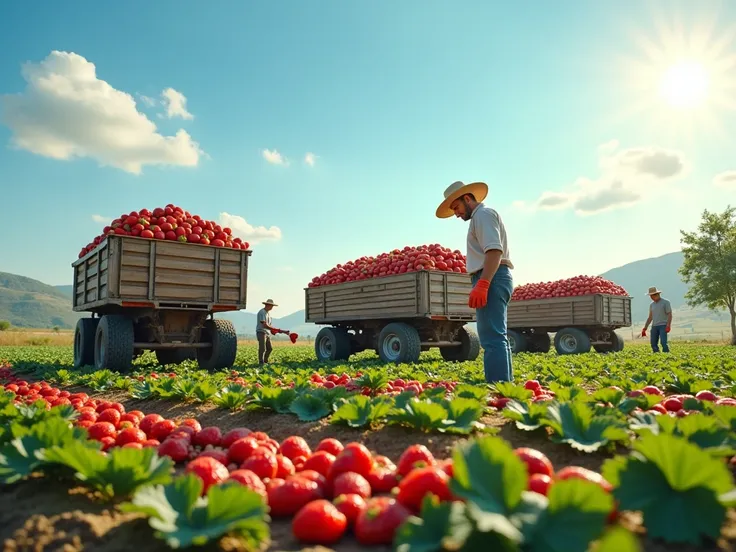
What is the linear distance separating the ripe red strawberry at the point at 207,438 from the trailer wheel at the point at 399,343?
708 cm

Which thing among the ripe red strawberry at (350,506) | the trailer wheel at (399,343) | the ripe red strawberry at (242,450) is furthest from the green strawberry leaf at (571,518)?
the trailer wheel at (399,343)

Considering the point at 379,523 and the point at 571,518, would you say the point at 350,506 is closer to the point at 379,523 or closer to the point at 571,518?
the point at 379,523

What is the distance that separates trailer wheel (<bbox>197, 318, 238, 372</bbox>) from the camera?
30.4 ft

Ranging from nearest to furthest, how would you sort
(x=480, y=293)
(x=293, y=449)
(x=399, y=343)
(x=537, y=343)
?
(x=293, y=449), (x=480, y=293), (x=399, y=343), (x=537, y=343)

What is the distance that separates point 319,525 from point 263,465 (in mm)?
666

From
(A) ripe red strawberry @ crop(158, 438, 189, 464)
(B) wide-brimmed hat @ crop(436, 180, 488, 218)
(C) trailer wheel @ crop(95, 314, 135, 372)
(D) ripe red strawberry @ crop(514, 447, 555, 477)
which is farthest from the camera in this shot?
(C) trailer wheel @ crop(95, 314, 135, 372)

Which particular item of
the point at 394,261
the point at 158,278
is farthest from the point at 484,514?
the point at 394,261

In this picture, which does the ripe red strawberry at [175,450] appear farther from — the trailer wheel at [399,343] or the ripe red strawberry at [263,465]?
the trailer wheel at [399,343]

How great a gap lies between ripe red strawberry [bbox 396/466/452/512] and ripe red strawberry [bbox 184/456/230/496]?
81 cm

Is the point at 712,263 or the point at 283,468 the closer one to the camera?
the point at 283,468

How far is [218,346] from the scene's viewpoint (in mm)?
9242

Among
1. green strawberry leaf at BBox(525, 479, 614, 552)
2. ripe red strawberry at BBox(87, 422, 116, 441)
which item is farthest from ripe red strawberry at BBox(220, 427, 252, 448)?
green strawberry leaf at BBox(525, 479, 614, 552)

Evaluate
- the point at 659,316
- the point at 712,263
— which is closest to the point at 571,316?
the point at 659,316

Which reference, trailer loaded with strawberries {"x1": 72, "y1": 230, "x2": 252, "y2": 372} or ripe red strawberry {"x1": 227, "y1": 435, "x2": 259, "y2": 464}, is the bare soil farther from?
trailer loaded with strawberries {"x1": 72, "y1": 230, "x2": 252, "y2": 372}
